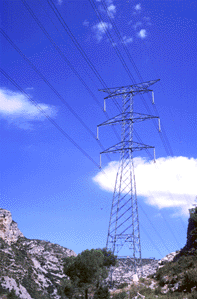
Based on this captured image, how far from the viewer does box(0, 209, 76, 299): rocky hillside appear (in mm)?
88750

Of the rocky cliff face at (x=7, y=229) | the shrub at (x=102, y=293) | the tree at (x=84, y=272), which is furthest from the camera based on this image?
the rocky cliff face at (x=7, y=229)

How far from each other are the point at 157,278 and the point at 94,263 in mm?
12487

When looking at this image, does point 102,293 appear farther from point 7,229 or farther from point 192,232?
point 7,229

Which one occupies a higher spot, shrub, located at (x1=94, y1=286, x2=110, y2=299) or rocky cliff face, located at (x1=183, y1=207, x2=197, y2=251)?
rocky cliff face, located at (x1=183, y1=207, x2=197, y2=251)

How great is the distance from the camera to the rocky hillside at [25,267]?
291ft

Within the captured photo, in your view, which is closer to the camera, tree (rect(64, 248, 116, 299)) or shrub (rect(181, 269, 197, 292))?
shrub (rect(181, 269, 197, 292))

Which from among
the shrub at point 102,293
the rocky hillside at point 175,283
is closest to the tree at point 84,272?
the shrub at point 102,293

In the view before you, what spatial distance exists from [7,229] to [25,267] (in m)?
22.4

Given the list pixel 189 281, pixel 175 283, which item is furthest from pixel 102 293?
pixel 189 281

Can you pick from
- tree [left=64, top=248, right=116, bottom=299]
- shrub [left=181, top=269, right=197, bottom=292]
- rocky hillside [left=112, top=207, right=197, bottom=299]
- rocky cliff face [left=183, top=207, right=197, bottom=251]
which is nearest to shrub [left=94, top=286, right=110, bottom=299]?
tree [left=64, top=248, right=116, bottom=299]

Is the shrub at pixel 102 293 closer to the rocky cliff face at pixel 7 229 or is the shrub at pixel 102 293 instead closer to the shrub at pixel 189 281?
the shrub at pixel 189 281

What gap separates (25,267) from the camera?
109m

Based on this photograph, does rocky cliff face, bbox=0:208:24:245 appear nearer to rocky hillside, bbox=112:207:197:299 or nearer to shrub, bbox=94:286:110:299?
shrub, bbox=94:286:110:299

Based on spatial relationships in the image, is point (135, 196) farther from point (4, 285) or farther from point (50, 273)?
point (50, 273)
